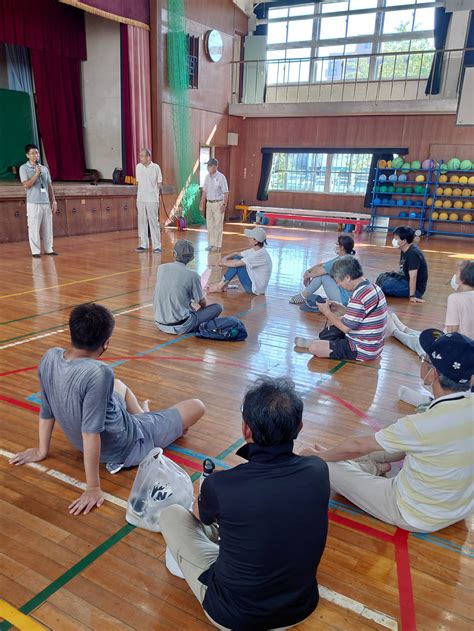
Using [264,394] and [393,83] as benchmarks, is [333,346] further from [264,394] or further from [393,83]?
[393,83]

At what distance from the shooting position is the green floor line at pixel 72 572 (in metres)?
1.67

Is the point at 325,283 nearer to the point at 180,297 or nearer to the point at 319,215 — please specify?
the point at 180,297

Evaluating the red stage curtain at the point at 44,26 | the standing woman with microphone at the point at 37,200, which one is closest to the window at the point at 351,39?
the red stage curtain at the point at 44,26

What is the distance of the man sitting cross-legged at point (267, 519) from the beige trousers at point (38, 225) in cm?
717

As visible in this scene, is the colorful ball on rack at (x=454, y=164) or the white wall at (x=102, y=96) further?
the colorful ball on rack at (x=454, y=164)

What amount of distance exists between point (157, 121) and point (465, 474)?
11944 millimetres

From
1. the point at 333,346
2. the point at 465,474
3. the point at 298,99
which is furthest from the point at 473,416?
the point at 298,99

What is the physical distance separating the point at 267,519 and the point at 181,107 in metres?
12.9

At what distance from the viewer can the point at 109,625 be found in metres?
1.63

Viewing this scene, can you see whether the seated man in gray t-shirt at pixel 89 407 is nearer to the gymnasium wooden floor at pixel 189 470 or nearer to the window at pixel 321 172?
the gymnasium wooden floor at pixel 189 470

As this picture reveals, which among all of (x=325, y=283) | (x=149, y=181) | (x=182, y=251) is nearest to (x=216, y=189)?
(x=149, y=181)

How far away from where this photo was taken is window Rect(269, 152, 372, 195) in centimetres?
1457

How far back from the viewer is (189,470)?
2.50 metres

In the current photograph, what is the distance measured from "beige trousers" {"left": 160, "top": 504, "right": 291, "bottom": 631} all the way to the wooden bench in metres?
12.5
